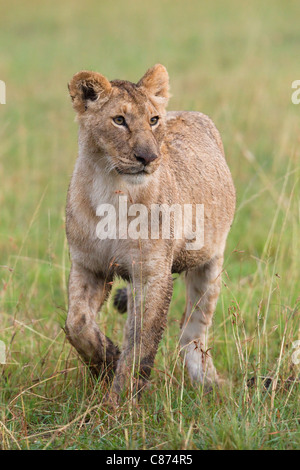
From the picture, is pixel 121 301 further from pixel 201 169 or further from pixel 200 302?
pixel 201 169

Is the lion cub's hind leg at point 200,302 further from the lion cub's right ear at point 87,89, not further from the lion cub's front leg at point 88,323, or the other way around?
the lion cub's right ear at point 87,89

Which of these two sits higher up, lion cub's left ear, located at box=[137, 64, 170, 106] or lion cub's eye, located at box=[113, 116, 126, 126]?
lion cub's left ear, located at box=[137, 64, 170, 106]

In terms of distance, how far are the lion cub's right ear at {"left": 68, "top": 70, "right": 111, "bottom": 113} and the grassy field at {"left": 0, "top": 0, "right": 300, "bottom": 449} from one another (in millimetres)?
1162

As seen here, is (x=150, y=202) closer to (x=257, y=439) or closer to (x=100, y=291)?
(x=100, y=291)

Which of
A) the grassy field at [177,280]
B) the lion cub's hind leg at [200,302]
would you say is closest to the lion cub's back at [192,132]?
the grassy field at [177,280]

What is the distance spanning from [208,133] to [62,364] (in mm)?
1792

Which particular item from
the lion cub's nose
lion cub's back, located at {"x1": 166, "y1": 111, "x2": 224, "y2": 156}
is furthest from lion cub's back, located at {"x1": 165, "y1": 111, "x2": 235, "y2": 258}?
the lion cub's nose

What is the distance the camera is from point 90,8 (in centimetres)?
2464

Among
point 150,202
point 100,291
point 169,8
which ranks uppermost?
point 169,8

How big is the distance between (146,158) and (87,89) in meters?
0.60

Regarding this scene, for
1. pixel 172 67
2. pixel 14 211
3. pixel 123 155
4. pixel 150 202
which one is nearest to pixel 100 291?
pixel 150 202

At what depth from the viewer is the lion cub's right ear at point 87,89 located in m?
4.58

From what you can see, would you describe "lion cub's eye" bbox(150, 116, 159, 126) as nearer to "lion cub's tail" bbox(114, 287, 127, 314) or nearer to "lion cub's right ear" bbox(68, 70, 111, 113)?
"lion cub's right ear" bbox(68, 70, 111, 113)

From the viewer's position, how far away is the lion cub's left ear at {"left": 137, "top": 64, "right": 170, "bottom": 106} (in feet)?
15.9
